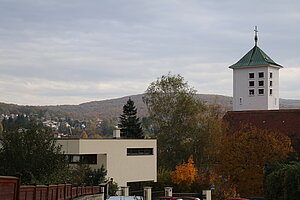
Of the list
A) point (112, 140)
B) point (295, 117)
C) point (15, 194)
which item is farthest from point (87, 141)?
point (295, 117)

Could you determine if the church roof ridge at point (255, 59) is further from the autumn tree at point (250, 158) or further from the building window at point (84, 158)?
the building window at point (84, 158)

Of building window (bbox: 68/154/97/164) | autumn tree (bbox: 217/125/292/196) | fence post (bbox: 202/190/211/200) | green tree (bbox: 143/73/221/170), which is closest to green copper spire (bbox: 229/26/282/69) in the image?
green tree (bbox: 143/73/221/170)

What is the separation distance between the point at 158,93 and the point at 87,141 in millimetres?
21811

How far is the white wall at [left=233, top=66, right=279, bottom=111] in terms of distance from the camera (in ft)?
312

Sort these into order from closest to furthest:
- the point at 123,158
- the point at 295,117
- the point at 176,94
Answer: the point at 123,158
the point at 176,94
the point at 295,117

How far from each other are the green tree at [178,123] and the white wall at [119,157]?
13605 millimetres

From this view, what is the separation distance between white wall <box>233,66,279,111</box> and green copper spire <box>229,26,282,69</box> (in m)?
0.74

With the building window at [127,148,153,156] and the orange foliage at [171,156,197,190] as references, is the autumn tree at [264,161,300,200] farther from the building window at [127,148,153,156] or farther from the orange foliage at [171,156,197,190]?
the building window at [127,148,153,156]

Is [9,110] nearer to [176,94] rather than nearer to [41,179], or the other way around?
[176,94]

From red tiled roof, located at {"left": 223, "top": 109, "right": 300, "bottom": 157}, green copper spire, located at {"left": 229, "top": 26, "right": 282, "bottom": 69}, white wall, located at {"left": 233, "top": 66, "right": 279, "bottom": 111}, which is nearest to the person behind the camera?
red tiled roof, located at {"left": 223, "top": 109, "right": 300, "bottom": 157}

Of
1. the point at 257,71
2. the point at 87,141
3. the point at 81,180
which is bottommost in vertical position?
the point at 81,180

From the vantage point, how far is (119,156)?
45500 millimetres

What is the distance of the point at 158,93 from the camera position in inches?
2490

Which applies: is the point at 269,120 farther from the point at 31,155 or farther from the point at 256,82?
the point at 31,155
